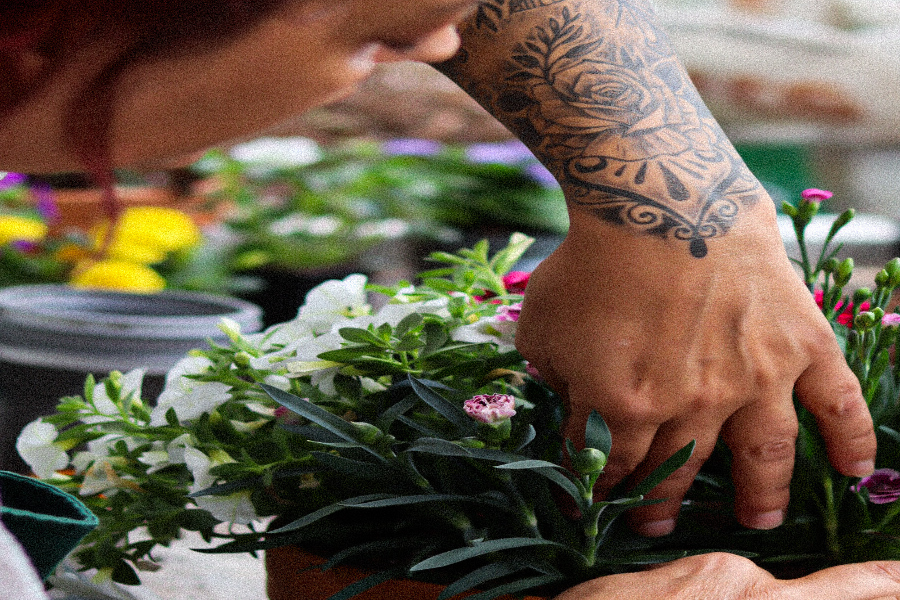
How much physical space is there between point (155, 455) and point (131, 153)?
0.97ft

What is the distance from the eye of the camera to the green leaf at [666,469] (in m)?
0.43

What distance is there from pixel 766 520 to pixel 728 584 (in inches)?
2.7

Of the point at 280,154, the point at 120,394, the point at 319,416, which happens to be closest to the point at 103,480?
the point at 120,394

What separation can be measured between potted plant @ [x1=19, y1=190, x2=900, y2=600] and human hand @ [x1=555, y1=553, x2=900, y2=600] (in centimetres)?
3

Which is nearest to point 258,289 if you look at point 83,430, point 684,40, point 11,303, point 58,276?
point 58,276

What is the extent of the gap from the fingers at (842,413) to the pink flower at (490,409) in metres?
0.18

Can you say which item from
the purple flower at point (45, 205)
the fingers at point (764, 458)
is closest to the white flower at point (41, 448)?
the fingers at point (764, 458)

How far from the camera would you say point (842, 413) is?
460mm

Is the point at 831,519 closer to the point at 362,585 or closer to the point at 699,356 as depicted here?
the point at 699,356

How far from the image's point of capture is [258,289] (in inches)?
66.2

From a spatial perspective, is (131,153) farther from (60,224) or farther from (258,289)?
(60,224)

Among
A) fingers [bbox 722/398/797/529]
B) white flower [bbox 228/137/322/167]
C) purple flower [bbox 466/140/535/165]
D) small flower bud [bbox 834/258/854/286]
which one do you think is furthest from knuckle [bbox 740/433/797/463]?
white flower [bbox 228/137/322/167]

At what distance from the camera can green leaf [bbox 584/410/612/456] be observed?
0.42m

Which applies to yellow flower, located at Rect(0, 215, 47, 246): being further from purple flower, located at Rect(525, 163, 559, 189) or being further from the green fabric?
the green fabric
